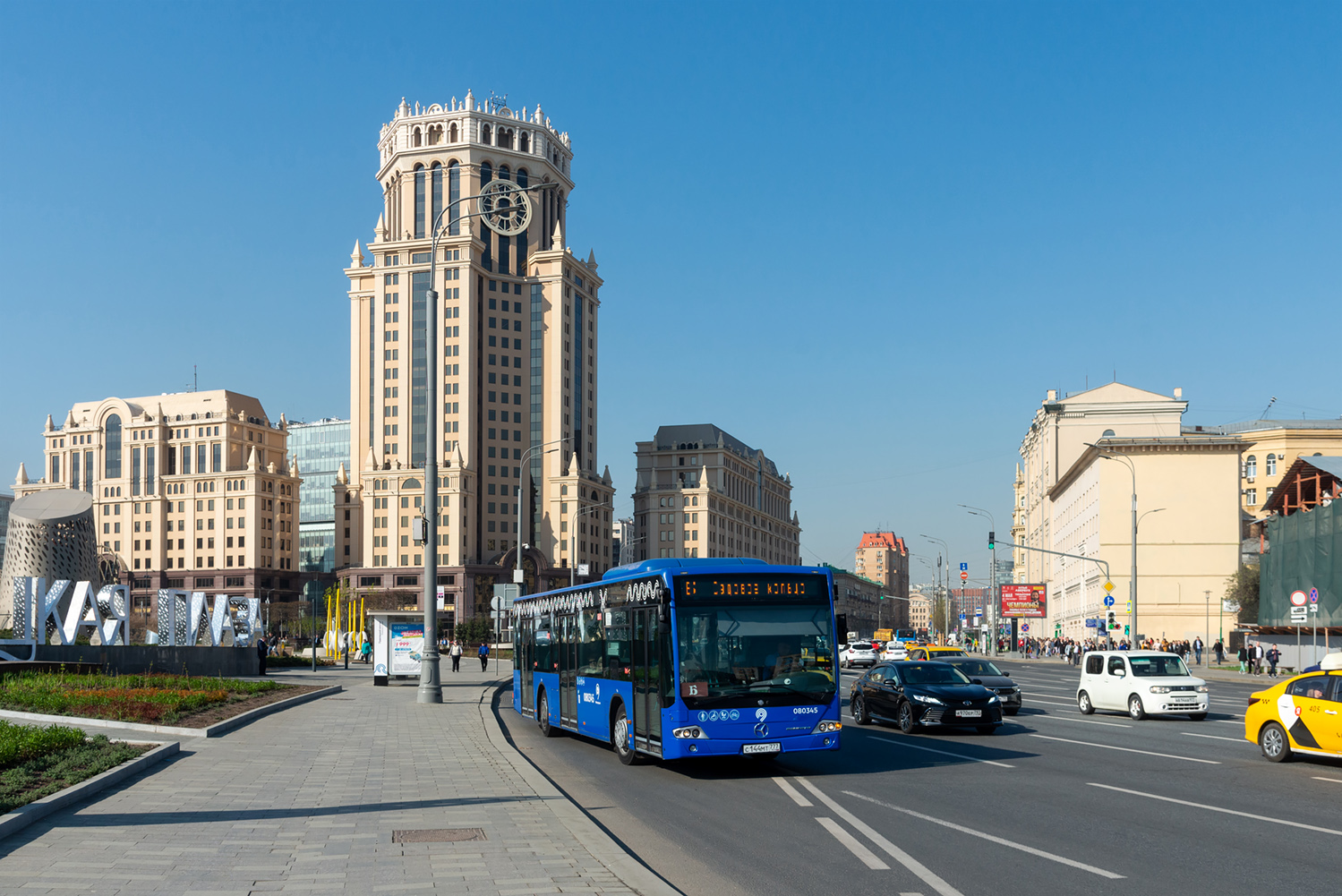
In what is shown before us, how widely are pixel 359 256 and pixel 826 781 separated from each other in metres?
137

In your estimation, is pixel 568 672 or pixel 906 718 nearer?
pixel 568 672

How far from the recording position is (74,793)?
455 inches

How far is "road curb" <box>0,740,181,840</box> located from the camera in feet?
32.4

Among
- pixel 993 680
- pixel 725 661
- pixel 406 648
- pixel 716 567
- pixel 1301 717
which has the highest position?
pixel 716 567

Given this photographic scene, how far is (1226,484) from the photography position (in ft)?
289

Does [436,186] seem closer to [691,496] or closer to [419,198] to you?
[419,198]

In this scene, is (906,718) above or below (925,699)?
below

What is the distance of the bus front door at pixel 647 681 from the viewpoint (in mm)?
15680

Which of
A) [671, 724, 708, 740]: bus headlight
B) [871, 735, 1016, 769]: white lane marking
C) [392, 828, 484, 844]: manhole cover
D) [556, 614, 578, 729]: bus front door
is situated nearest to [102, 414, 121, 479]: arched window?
[556, 614, 578, 729]: bus front door

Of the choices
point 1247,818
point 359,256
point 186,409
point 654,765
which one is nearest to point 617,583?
point 654,765

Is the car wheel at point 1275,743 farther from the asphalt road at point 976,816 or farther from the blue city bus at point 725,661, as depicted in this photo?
the blue city bus at point 725,661

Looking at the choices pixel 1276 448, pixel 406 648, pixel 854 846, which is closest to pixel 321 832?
pixel 854 846

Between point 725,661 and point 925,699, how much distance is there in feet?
24.1

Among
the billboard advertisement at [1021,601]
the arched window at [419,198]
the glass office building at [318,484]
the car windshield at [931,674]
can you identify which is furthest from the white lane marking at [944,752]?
the glass office building at [318,484]
